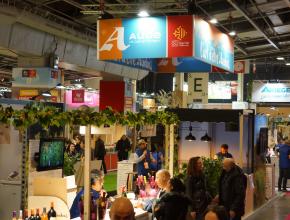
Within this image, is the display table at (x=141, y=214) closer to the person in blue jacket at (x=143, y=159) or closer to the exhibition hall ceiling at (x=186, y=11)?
the exhibition hall ceiling at (x=186, y=11)

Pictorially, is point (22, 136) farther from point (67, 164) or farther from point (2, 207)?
point (67, 164)

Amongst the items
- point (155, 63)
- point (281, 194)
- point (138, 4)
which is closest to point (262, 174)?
point (281, 194)

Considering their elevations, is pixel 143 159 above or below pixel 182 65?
below

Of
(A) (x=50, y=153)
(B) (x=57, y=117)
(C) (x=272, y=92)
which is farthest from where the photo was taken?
(C) (x=272, y=92)

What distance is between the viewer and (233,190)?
262 inches

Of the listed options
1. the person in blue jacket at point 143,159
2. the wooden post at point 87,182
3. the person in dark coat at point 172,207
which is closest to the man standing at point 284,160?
the person in blue jacket at point 143,159

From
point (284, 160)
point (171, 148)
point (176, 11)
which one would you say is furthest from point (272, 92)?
point (171, 148)

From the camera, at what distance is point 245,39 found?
15.0 meters

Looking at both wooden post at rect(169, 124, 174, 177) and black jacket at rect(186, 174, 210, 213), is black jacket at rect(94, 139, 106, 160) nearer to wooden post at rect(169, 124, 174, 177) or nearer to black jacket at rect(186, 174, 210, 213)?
wooden post at rect(169, 124, 174, 177)

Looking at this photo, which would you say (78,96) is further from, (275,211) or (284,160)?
(275,211)

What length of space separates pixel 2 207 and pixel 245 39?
1109 centimetres

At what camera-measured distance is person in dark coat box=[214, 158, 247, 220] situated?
6521 mm

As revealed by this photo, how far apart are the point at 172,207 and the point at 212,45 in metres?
3.71

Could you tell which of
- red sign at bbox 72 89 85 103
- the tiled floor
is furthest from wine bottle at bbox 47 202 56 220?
red sign at bbox 72 89 85 103
